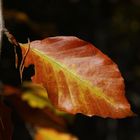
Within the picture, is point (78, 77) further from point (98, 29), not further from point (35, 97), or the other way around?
point (98, 29)

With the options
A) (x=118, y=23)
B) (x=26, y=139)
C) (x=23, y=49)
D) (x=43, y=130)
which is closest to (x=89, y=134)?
(x=26, y=139)

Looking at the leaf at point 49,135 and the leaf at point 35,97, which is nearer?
the leaf at point 35,97

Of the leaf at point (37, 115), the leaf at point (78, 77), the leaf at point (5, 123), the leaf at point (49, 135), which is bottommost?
the leaf at point (49, 135)

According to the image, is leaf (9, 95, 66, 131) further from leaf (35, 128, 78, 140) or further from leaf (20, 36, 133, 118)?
leaf (20, 36, 133, 118)

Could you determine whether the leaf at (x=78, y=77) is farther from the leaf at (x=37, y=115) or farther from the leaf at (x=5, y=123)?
the leaf at (x=37, y=115)

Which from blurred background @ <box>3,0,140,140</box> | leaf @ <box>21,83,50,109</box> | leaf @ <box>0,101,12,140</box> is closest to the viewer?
leaf @ <box>0,101,12,140</box>

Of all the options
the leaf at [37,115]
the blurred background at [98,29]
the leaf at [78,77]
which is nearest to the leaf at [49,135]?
the leaf at [37,115]

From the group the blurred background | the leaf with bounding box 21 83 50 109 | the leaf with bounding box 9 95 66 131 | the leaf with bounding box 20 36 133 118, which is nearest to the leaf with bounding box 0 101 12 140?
the leaf with bounding box 20 36 133 118
